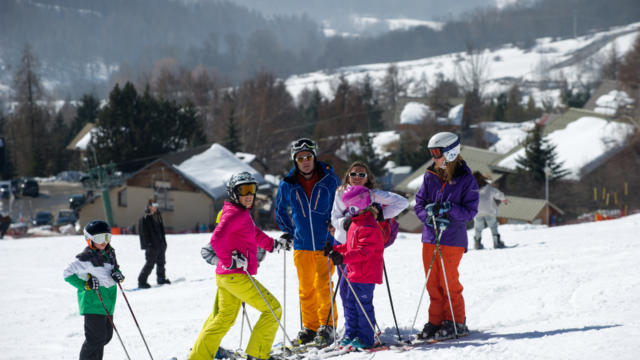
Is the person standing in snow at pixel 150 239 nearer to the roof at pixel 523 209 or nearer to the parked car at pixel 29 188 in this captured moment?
the roof at pixel 523 209

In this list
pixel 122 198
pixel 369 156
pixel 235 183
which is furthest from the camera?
pixel 369 156

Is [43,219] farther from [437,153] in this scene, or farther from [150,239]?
[437,153]

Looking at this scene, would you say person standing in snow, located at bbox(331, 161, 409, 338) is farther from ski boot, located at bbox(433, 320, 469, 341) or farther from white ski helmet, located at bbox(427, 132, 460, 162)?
ski boot, located at bbox(433, 320, 469, 341)

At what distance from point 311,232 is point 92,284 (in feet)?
6.73

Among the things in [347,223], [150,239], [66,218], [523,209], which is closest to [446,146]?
[347,223]

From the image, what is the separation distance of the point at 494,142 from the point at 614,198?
30.4 metres

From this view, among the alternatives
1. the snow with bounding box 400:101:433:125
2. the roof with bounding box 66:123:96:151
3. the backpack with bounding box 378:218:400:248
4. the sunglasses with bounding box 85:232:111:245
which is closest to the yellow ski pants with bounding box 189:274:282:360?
the sunglasses with bounding box 85:232:111:245

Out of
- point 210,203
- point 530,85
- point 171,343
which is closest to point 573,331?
point 171,343

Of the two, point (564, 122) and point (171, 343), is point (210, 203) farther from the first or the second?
point (564, 122)

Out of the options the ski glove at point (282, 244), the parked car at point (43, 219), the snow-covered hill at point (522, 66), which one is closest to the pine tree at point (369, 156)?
the parked car at point (43, 219)

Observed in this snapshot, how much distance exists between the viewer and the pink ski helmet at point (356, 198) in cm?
492

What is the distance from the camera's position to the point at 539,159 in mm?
36656

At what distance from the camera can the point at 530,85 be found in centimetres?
11250

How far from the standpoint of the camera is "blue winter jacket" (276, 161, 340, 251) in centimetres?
547
